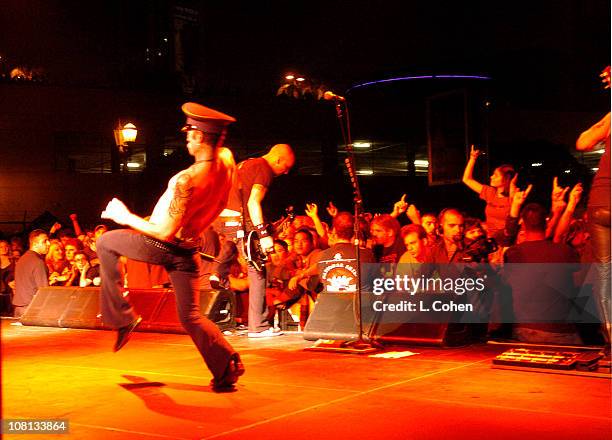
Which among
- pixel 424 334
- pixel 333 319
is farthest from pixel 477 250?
pixel 333 319

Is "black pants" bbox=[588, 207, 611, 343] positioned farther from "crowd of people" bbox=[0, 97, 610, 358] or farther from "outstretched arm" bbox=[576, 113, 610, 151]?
"outstretched arm" bbox=[576, 113, 610, 151]

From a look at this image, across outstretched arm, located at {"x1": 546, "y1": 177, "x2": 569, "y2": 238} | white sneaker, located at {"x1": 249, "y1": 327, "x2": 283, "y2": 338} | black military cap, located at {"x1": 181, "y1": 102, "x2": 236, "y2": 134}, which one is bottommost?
white sneaker, located at {"x1": 249, "y1": 327, "x2": 283, "y2": 338}

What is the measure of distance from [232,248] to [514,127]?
2648 centimetres

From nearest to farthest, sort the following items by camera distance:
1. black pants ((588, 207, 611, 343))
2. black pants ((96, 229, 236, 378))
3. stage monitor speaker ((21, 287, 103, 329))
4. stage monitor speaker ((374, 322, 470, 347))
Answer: black pants ((96, 229, 236, 378))
black pants ((588, 207, 611, 343))
stage monitor speaker ((374, 322, 470, 347))
stage monitor speaker ((21, 287, 103, 329))

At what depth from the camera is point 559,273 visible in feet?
23.5

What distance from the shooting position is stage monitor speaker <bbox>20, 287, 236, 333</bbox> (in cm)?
908

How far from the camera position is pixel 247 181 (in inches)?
323

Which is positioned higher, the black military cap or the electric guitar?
the black military cap

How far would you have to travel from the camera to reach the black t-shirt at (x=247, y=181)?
8.15m

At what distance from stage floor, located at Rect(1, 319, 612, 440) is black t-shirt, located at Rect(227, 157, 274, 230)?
1.68 metres

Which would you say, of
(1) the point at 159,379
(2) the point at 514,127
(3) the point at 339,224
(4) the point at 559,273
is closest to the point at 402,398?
(1) the point at 159,379

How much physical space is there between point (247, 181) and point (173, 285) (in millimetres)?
3030

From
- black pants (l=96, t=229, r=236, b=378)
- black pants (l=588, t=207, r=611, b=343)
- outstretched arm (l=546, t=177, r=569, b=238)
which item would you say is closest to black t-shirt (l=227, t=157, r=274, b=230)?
black pants (l=96, t=229, r=236, b=378)

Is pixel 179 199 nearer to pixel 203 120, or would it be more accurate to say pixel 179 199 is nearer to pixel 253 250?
pixel 203 120
